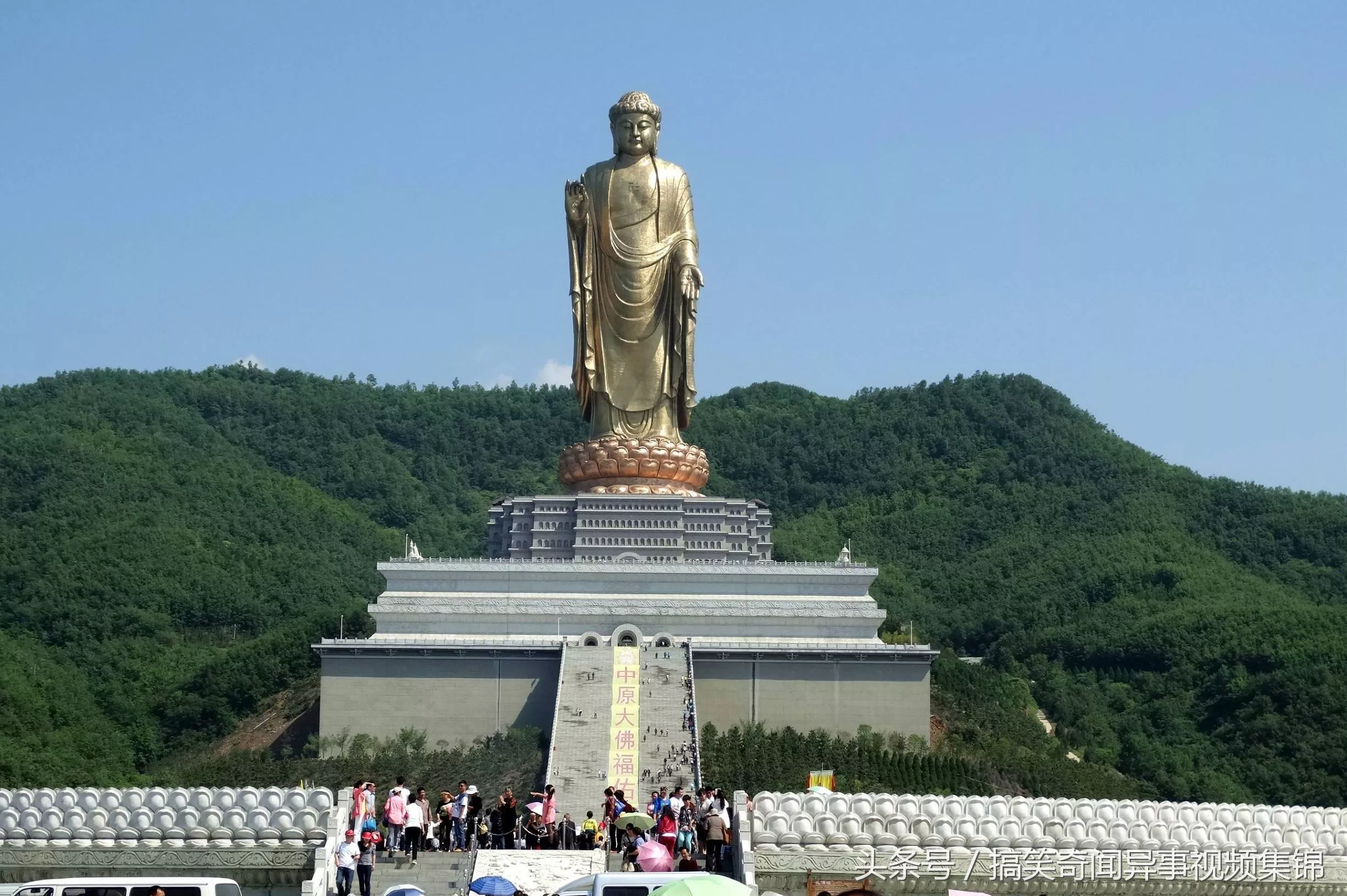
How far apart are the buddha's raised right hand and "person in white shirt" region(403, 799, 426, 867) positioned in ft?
Result: 58.6

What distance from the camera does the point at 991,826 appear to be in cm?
1822

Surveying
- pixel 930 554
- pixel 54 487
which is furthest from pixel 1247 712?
pixel 54 487

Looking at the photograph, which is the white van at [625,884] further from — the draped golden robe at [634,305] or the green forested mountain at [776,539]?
the draped golden robe at [634,305]

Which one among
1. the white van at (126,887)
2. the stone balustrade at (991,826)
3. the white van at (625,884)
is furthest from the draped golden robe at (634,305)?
the white van at (625,884)

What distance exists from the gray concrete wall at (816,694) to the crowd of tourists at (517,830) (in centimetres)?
932

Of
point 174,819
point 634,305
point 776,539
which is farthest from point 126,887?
point 776,539

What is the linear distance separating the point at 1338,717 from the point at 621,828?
18.6m

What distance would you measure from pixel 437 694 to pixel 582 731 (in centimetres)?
336

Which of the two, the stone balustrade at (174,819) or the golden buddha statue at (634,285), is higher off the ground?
the golden buddha statue at (634,285)

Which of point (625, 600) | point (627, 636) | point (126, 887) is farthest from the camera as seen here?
point (625, 600)

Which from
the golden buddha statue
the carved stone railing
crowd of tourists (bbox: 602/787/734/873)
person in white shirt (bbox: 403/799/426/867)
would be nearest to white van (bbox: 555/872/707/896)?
crowd of tourists (bbox: 602/787/734/873)

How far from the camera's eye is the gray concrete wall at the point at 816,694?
30062mm

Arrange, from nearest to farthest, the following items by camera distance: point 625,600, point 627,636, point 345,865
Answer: point 345,865 < point 627,636 < point 625,600

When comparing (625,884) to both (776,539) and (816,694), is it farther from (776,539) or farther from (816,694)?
(776,539)
